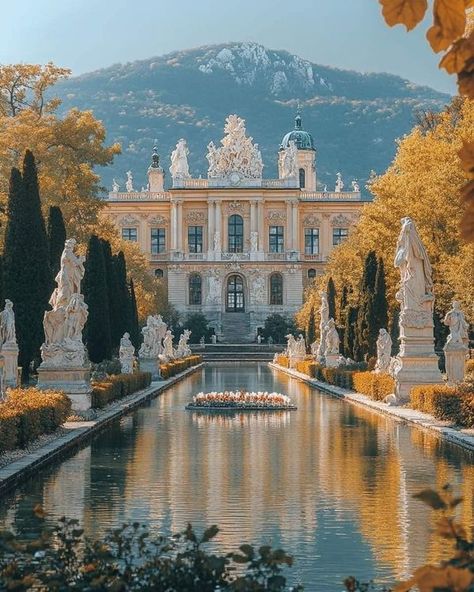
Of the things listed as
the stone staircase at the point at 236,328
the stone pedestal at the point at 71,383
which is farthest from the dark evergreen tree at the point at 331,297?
the stone staircase at the point at 236,328

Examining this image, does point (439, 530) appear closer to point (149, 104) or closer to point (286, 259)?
point (286, 259)

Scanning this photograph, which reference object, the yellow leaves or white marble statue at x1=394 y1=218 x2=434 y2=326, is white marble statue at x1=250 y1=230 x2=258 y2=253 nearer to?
white marble statue at x1=394 y1=218 x2=434 y2=326

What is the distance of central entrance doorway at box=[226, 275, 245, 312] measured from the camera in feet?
323

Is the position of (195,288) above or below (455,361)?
above

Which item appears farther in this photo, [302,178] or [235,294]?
[302,178]

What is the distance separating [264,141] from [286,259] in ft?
303

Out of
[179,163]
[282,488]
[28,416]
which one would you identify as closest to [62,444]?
[28,416]

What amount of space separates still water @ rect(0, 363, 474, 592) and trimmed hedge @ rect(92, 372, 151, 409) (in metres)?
2.69

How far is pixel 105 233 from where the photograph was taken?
4566 centimetres

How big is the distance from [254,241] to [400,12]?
94695 millimetres

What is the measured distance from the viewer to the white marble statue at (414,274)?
25.5 metres

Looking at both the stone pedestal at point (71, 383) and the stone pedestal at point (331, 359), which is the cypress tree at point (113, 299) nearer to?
the stone pedestal at point (331, 359)

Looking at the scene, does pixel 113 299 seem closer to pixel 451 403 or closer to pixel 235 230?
pixel 451 403

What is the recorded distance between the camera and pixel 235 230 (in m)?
99.1
